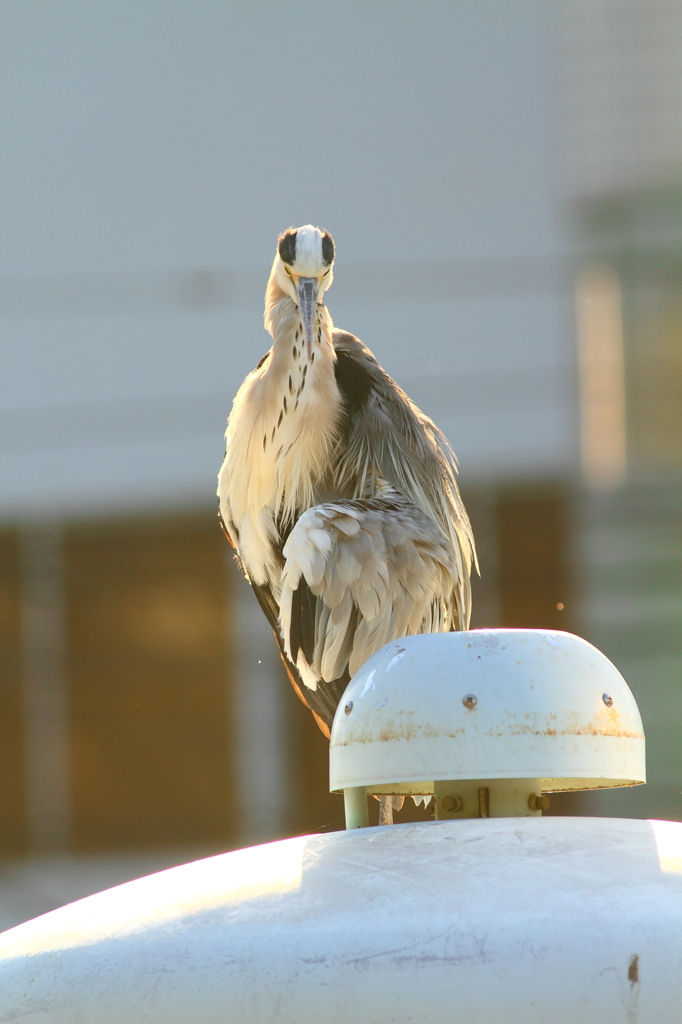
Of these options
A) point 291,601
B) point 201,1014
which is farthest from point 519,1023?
point 291,601

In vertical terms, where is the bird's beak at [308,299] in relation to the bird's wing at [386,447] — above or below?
above

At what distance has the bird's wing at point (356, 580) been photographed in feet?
7.95

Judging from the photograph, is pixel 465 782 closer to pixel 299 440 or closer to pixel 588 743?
pixel 588 743

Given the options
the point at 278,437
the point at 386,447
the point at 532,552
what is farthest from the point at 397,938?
the point at 532,552

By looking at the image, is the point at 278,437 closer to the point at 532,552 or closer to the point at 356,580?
the point at 356,580

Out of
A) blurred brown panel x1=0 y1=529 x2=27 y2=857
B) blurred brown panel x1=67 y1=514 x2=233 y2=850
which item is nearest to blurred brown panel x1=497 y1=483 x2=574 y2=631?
blurred brown panel x1=67 y1=514 x2=233 y2=850

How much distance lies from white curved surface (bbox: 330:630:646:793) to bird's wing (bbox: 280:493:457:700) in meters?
1.27

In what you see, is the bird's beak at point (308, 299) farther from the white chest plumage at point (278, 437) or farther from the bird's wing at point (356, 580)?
the bird's wing at point (356, 580)

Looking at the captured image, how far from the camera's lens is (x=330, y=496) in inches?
117

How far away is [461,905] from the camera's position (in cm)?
88

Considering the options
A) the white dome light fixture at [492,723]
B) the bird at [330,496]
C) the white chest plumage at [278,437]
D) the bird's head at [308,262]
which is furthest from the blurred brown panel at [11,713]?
the white dome light fixture at [492,723]

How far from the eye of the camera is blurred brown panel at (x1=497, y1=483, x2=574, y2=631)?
8297mm

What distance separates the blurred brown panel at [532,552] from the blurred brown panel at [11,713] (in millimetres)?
3461

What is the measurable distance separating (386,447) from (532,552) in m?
5.71
